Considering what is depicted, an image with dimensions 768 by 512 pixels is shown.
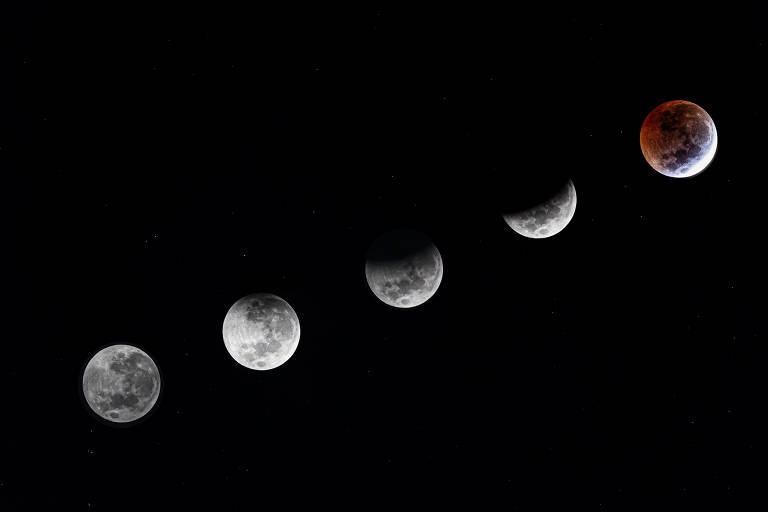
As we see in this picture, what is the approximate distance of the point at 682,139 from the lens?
4.84 meters

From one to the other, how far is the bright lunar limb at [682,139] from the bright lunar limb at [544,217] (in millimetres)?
669

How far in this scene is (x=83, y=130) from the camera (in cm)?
570

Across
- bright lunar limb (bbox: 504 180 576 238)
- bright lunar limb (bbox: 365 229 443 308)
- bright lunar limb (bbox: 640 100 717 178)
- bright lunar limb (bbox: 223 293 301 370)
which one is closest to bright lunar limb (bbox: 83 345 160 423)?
bright lunar limb (bbox: 223 293 301 370)

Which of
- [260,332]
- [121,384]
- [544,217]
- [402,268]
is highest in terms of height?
[544,217]

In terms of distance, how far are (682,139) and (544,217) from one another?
3.40ft

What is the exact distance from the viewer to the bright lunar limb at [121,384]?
15.1ft

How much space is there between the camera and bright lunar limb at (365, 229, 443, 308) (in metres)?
4.75

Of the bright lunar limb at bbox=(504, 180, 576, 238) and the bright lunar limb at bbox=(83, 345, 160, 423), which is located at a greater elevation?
the bright lunar limb at bbox=(504, 180, 576, 238)

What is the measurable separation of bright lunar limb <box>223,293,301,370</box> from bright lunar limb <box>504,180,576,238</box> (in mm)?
1625

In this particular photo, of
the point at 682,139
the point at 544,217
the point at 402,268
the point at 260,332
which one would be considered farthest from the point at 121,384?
the point at 682,139

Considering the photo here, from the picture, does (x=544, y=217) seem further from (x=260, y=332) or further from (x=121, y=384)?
(x=121, y=384)

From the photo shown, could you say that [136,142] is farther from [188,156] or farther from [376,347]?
[376,347]

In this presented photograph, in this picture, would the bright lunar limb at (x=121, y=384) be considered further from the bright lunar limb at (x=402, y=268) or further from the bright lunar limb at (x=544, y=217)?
the bright lunar limb at (x=544, y=217)

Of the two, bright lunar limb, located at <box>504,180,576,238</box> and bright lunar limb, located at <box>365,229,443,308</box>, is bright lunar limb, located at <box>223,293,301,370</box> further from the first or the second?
bright lunar limb, located at <box>504,180,576,238</box>
